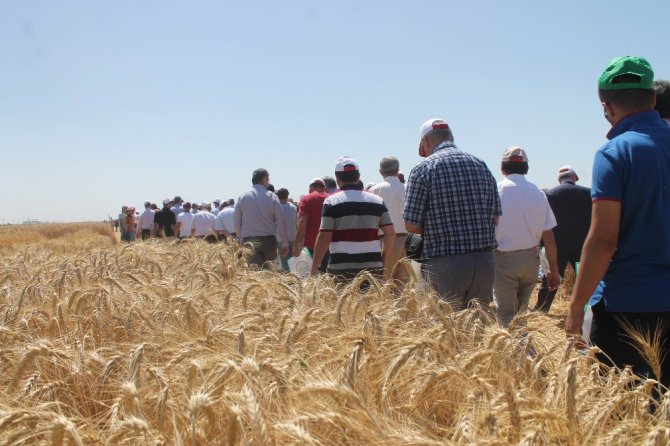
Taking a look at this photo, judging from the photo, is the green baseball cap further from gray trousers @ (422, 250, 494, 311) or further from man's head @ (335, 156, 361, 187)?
man's head @ (335, 156, 361, 187)

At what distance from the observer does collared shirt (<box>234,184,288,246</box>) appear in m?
8.30

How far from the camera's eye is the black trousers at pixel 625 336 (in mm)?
2643

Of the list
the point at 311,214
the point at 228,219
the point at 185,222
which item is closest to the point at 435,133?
the point at 311,214

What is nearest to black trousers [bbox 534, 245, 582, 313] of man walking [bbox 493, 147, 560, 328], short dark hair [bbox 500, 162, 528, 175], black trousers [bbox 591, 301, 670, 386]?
man walking [bbox 493, 147, 560, 328]

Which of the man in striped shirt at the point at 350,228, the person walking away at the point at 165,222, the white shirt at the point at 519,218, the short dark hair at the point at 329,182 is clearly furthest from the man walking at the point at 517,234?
the person walking away at the point at 165,222

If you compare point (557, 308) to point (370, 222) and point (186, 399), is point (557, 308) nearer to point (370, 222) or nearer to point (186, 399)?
point (370, 222)

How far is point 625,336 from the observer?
2701 millimetres

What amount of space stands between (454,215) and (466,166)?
34cm

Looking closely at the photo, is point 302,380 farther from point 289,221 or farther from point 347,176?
point 289,221

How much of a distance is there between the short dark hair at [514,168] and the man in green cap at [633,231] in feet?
9.18

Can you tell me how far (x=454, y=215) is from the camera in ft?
14.0

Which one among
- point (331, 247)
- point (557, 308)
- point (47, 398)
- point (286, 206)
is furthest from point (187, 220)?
point (47, 398)

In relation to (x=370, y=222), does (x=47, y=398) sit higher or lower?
lower

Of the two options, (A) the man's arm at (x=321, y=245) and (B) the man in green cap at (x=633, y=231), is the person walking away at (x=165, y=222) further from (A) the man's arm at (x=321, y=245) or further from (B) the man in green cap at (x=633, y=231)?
(B) the man in green cap at (x=633, y=231)
